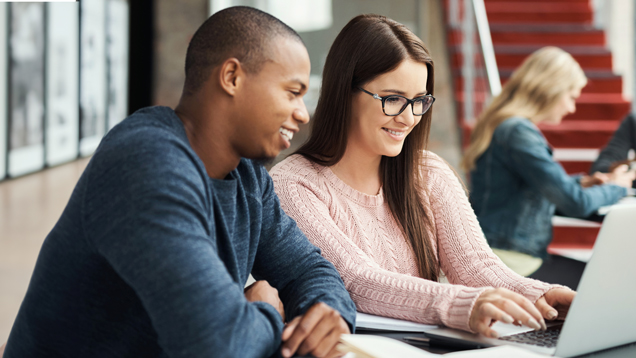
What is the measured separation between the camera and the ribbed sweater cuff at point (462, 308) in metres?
A: 1.11

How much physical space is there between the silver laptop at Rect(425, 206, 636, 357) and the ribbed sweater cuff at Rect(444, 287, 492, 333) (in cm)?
5

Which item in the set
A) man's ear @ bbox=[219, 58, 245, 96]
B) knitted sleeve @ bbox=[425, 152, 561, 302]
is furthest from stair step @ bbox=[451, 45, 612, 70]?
man's ear @ bbox=[219, 58, 245, 96]

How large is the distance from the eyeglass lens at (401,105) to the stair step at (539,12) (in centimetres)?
519

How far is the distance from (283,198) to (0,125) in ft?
19.6

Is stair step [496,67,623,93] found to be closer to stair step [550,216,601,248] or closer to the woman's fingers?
stair step [550,216,601,248]

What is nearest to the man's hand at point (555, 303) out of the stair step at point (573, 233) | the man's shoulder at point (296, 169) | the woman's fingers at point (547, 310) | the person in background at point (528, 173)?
the woman's fingers at point (547, 310)

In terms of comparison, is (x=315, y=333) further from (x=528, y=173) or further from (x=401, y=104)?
(x=528, y=173)

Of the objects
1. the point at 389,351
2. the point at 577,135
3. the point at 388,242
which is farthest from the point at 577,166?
the point at 389,351

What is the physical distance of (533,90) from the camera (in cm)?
298

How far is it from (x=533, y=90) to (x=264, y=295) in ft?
7.45

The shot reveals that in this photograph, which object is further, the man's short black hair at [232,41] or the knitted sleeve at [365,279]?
the knitted sleeve at [365,279]

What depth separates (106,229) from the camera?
859 millimetres

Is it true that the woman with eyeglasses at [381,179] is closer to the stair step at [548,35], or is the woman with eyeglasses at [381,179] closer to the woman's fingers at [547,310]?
the woman's fingers at [547,310]

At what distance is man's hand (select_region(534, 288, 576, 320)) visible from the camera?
119cm
